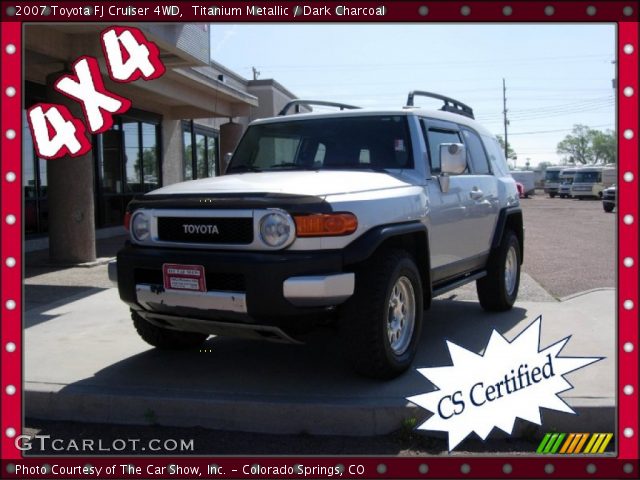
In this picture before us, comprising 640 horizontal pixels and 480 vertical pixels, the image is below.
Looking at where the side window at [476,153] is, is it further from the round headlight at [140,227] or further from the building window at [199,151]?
the building window at [199,151]

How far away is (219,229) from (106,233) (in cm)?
1258

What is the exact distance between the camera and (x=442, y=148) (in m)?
5.03

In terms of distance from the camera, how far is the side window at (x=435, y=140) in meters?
5.45

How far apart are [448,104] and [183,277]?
396 cm

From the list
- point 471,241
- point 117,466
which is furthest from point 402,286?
point 117,466

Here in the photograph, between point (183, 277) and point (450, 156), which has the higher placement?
point (450, 156)

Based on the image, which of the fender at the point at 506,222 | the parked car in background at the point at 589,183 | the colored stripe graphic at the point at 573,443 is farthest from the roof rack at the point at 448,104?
the parked car in background at the point at 589,183

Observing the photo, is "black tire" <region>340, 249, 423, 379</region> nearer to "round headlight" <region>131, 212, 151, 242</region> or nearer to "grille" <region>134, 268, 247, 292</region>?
"grille" <region>134, 268, 247, 292</region>

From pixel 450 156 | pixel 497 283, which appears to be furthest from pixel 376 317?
pixel 497 283

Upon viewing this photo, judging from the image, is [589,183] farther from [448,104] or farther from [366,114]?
[366,114]

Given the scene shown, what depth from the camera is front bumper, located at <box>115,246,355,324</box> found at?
3908 mm

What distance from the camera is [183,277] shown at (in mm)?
4164

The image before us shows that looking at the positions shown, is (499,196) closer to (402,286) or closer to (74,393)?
(402,286)

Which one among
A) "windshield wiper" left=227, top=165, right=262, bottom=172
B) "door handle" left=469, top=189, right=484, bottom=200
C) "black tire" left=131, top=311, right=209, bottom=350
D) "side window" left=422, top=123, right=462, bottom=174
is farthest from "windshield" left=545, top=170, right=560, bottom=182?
"black tire" left=131, top=311, right=209, bottom=350
